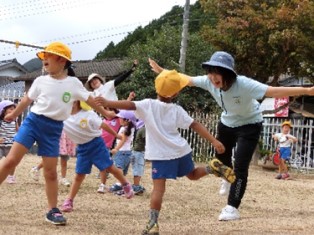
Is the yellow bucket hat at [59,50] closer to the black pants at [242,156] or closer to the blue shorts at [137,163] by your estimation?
the black pants at [242,156]

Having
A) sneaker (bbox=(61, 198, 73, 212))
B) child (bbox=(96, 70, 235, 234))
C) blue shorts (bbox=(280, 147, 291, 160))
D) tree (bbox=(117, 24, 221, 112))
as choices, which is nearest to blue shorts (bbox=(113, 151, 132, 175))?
sneaker (bbox=(61, 198, 73, 212))

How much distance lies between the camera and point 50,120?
4.94m

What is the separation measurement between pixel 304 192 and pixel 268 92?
4.56 m

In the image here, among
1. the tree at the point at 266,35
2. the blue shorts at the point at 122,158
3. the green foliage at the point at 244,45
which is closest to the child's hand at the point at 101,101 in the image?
the blue shorts at the point at 122,158

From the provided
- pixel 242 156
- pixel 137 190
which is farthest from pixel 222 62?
pixel 137 190

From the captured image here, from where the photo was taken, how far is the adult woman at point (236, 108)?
5.34 meters

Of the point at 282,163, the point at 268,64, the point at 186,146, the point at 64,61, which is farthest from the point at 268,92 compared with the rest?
the point at 268,64

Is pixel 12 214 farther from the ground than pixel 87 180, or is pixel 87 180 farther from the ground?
pixel 12 214

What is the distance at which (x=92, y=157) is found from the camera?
6027 millimetres

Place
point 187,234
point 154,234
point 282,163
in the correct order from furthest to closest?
1. point 282,163
2. point 187,234
3. point 154,234

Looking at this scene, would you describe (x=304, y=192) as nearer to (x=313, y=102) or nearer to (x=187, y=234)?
(x=187, y=234)

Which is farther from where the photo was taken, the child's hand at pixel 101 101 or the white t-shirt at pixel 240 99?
the white t-shirt at pixel 240 99

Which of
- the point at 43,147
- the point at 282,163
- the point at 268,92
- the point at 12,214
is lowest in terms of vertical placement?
the point at 282,163

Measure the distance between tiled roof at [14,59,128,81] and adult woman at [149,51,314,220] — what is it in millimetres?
24070
